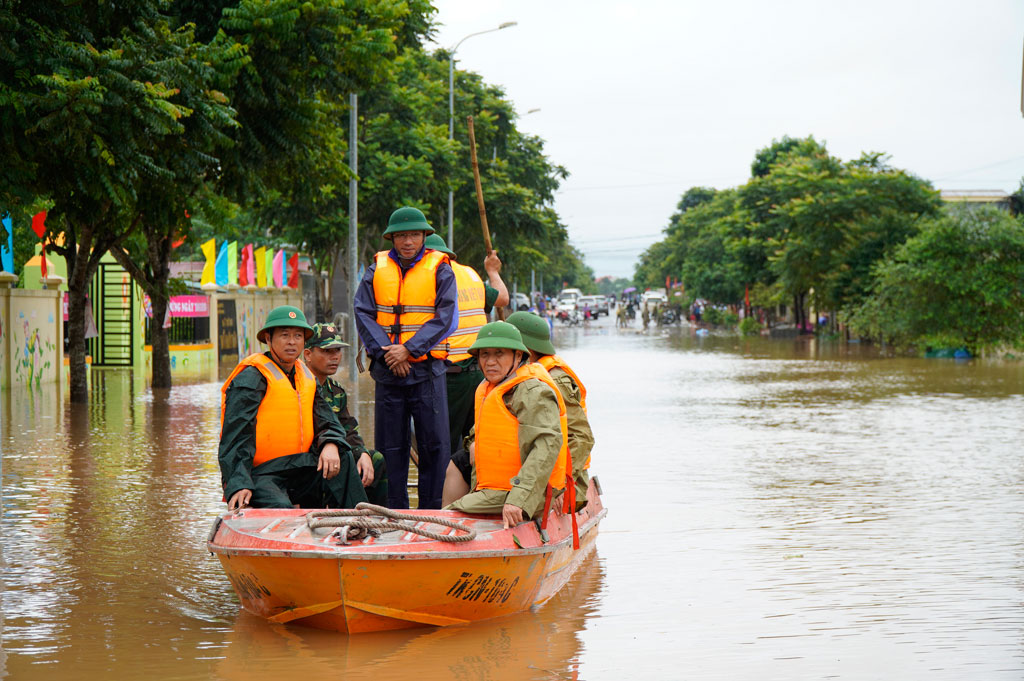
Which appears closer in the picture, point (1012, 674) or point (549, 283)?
point (1012, 674)

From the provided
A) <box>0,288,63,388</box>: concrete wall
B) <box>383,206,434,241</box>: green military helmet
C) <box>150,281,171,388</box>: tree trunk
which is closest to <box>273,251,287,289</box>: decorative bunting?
<box>0,288,63,388</box>: concrete wall

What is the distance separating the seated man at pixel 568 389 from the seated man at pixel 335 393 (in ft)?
3.73

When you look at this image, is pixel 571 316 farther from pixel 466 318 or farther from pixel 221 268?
pixel 466 318

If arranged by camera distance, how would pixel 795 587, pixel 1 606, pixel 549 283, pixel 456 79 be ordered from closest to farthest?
pixel 1 606 → pixel 795 587 → pixel 456 79 → pixel 549 283

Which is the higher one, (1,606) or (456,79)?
(456,79)

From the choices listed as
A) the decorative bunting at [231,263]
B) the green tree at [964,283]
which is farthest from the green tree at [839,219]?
the decorative bunting at [231,263]

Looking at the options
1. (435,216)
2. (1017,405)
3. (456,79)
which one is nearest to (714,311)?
(456,79)

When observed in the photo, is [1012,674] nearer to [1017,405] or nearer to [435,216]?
[1017,405]

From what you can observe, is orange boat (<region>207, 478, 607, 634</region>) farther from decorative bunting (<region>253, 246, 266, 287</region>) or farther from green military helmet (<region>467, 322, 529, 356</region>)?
decorative bunting (<region>253, 246, 266, 287</region>)

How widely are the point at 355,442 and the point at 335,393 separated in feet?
1.52

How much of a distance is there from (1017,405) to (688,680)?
16233 millimetres

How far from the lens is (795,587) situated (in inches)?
304

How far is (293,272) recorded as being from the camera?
42969mm

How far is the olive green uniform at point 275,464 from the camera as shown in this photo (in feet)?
22.9
